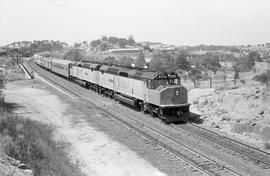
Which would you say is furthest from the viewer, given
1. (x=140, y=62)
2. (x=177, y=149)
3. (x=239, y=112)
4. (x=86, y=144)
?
(x=140, y=62)

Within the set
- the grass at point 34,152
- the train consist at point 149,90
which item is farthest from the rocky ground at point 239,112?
the grass at point 34,152

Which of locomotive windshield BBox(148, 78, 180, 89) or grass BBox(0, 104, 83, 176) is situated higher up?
locomotive windshield BBox(148, 78, 180, 89)

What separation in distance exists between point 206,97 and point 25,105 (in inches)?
667

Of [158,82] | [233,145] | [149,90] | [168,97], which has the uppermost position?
[158,82]

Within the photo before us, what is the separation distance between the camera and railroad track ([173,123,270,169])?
1554 cm

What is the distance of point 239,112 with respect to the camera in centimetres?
2342

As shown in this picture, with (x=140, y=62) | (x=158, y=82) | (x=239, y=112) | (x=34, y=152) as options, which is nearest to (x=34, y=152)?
(x=34, y=152)

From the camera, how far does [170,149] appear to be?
17.5 metres

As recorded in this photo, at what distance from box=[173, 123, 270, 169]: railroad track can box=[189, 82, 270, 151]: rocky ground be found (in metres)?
1.02

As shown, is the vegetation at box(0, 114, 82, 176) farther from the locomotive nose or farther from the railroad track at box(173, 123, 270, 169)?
the railroad track at box(173, 123, 270, 169)

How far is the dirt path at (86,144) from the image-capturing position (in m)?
15.5

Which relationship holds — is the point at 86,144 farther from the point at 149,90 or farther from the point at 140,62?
the point at 140,62

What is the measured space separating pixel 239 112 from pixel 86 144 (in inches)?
414

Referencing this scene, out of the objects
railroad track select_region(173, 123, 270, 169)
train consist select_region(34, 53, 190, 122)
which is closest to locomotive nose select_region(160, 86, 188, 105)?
train consist select_region(34, 53, 190, 122)
